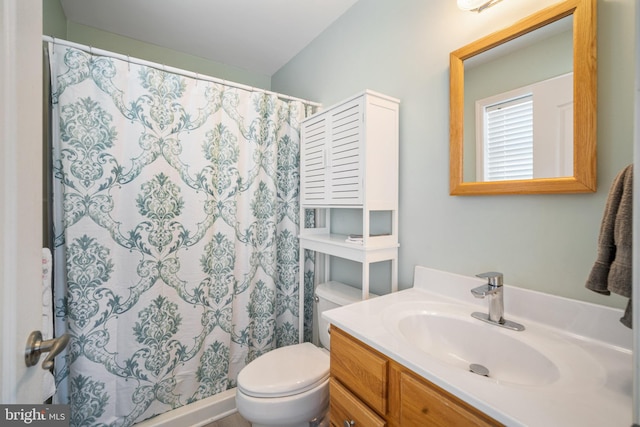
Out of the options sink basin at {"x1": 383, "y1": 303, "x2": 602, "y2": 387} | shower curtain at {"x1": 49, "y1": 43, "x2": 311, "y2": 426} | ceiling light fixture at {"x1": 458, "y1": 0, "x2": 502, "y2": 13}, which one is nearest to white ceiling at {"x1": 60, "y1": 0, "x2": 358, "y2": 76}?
shower curtain at {"x1": 49, "y1": 43, "x2": 311, "y2": 426}

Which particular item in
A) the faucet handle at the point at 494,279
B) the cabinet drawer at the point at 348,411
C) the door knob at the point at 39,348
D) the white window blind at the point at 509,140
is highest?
the white window blind at the point at 509,140

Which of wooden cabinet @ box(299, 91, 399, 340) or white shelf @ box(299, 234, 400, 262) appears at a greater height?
wooden cabinet @ box(299, 91, 399, 340)

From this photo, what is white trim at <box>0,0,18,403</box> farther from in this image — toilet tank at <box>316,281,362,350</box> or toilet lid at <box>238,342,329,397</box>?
toilet tank at <box>316,281,362,350</box>

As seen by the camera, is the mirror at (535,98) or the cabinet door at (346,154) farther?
the cabinet door at (346,154)

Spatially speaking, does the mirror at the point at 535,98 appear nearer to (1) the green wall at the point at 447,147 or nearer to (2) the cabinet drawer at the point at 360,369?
(1) the green wall at the point at 447,147

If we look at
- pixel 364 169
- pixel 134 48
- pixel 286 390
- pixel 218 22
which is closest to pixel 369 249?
pixel 364 169

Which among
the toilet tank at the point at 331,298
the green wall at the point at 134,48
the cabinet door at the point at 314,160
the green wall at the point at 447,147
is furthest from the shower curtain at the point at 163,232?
the green wall at the point at 447,147

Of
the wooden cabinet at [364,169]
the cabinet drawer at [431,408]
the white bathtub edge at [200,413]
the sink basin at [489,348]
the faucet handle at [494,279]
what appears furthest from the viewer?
the white bathtub edge at [200,413]

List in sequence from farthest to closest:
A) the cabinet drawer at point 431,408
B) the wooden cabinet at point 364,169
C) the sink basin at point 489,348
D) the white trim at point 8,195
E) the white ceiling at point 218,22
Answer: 1. the white ceiling at point 218,22
2. the wooden cabinet at point 364,169
3. the sink basin at point 489,348
4. the cabinet drawer at point 431,408
5. the white trim at point 8,195

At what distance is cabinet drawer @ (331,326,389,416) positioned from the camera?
0.78 meters

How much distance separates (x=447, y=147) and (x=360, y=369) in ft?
3.05

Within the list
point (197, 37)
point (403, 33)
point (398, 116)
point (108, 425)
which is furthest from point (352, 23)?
point (108, 425)

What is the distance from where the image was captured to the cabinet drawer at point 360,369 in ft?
2.55

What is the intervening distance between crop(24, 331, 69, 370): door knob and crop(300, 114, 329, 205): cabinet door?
1208 millimetres
